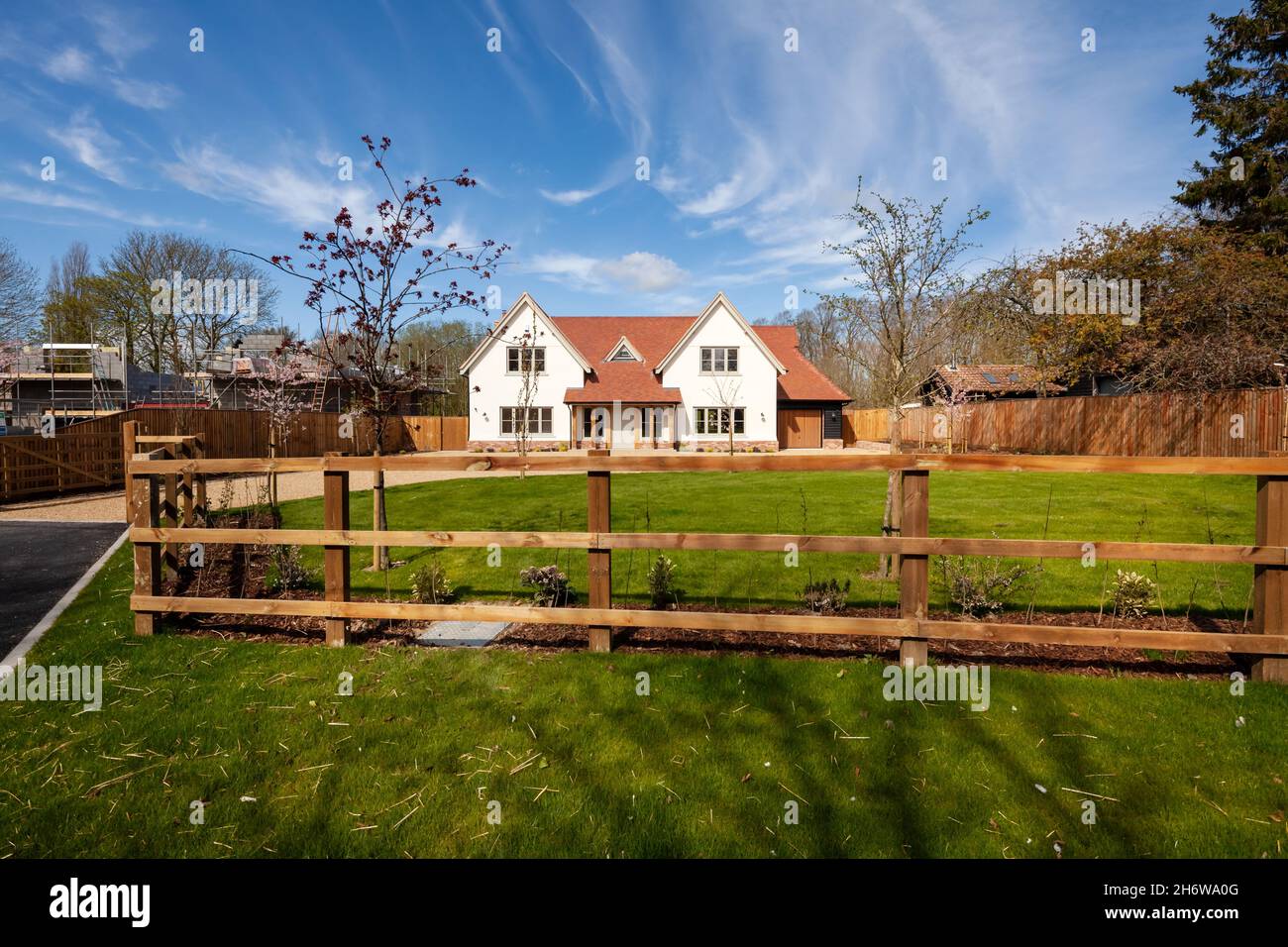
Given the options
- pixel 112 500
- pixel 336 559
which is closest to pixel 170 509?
pixel 336 559

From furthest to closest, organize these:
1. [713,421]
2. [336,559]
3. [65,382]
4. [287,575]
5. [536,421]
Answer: [65,382] < [713,421] < [536,421] < [287,575] < [336,559]

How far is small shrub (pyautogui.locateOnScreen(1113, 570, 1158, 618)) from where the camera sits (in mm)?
5684

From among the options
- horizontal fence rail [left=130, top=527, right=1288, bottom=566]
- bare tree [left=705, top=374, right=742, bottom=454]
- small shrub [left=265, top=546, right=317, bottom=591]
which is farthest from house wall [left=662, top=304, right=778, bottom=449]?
horizontal fence rail [left=130, top=527, right=1288, bottom=566]

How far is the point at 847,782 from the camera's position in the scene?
3.34m

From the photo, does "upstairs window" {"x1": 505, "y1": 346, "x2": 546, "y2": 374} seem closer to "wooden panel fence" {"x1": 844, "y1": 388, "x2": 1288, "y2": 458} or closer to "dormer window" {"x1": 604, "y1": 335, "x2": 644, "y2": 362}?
"dormer window" {"x1": 604, "y1": 335, "x2": 644, "y2": 362}

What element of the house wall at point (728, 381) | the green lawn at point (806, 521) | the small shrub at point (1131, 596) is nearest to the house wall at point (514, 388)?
the house wall at point (728, 381)

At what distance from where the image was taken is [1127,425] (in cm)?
2341

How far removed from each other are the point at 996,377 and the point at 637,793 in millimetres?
41619

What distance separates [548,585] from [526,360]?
31032 millimetres

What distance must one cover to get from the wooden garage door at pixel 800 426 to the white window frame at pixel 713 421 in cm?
424

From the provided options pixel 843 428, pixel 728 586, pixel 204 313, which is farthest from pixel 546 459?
pixel 204 313

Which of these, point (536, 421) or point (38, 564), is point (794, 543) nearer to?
point (38, 564)

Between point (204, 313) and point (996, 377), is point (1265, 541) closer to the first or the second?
point (996, 377)

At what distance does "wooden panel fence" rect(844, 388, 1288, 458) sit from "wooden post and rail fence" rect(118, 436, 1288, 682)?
9066 millimetres
